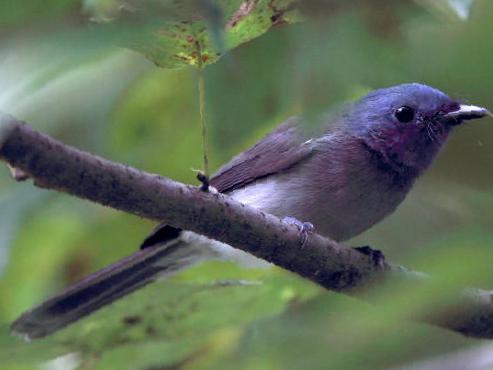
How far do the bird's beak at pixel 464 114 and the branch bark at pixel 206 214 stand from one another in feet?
3.18

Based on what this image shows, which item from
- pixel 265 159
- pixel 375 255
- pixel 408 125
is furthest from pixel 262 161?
pixel 375 255

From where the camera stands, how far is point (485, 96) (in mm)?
1494

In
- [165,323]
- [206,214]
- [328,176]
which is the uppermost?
[328,176]

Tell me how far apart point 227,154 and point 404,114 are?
1651 millimetres

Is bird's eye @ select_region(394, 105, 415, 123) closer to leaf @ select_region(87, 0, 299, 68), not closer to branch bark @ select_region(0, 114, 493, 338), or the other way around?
branch bark @ select_region(0, 114, 493, 338)

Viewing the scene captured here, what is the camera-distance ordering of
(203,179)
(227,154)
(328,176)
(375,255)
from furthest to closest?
(328,176)
(375,255)
(227,154)
(203,179)

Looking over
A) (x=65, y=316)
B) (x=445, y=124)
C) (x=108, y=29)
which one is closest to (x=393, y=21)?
(x=108, y=29)

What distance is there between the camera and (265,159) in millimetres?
4258

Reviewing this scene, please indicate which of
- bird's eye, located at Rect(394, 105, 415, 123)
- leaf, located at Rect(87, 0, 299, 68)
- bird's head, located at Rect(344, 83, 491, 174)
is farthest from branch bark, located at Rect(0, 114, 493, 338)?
bird's eye, located at Rect(394, 105, 415, 123)

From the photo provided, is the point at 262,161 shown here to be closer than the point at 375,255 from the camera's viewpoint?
No

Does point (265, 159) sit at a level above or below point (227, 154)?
above

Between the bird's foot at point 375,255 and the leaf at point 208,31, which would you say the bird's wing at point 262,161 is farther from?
the leaf at point 208,31

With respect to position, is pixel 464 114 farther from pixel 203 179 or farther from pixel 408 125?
pixel 203 179

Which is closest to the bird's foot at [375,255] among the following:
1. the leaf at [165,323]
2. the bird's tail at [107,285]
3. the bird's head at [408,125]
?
the leaf at [165,323]
